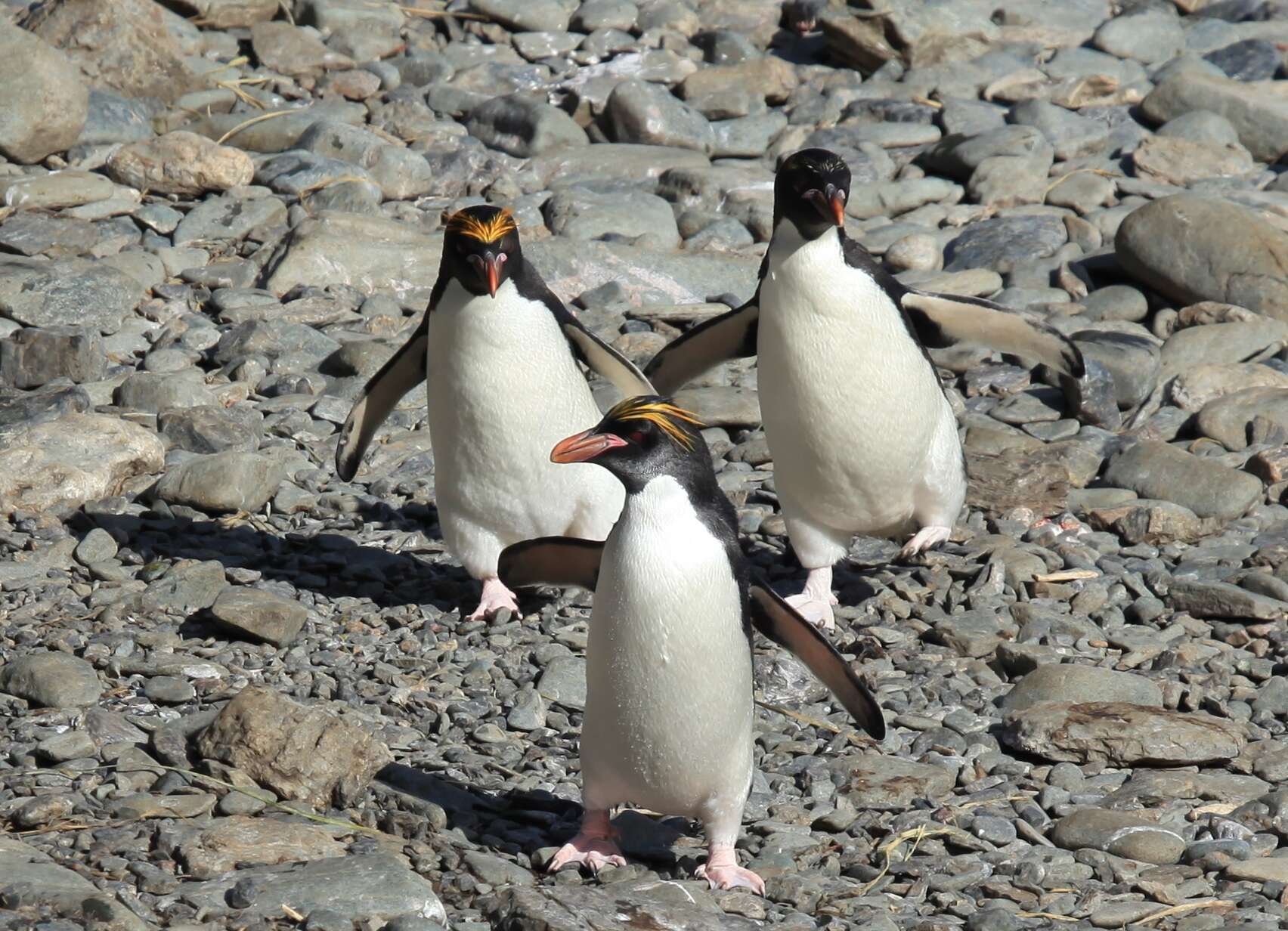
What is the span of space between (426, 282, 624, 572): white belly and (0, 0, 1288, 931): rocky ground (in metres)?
0.31

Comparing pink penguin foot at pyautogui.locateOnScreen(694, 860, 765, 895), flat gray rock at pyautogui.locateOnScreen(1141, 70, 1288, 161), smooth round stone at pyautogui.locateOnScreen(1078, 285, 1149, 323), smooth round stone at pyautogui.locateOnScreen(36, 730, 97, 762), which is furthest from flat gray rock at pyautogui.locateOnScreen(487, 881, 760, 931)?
flat gray rock at pyautogui.locateOnScreen(1141, 70, 1288, 161)

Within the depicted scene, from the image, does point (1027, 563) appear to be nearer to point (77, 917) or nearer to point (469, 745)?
point (469, 745)

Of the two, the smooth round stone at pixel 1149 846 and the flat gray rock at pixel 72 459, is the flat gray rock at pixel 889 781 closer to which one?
the smooth round stone at pixel 1149 846

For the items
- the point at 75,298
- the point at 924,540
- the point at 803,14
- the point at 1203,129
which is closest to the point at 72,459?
the point at 75,298

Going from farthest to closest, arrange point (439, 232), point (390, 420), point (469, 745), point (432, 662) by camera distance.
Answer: point (439, 232), point (390, 420), point (432, 662), point (469, 745)

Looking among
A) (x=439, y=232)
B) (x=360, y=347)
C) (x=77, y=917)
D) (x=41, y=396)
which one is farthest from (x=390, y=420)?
(x=77, y=917)

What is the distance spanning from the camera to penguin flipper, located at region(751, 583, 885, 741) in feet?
12.7

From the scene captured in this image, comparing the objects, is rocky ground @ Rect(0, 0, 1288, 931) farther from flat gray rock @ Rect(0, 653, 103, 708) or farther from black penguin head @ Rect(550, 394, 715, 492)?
black penguin head @ Rect(550, 394, 715, 492)

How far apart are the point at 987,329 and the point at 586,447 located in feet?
9.15

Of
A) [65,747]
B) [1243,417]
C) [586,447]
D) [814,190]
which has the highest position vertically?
[814,190]

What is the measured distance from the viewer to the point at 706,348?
239 inches

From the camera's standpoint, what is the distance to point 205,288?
8023 mm

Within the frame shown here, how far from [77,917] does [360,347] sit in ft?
13.4

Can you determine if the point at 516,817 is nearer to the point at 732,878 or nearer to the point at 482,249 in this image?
the point at 732,878
